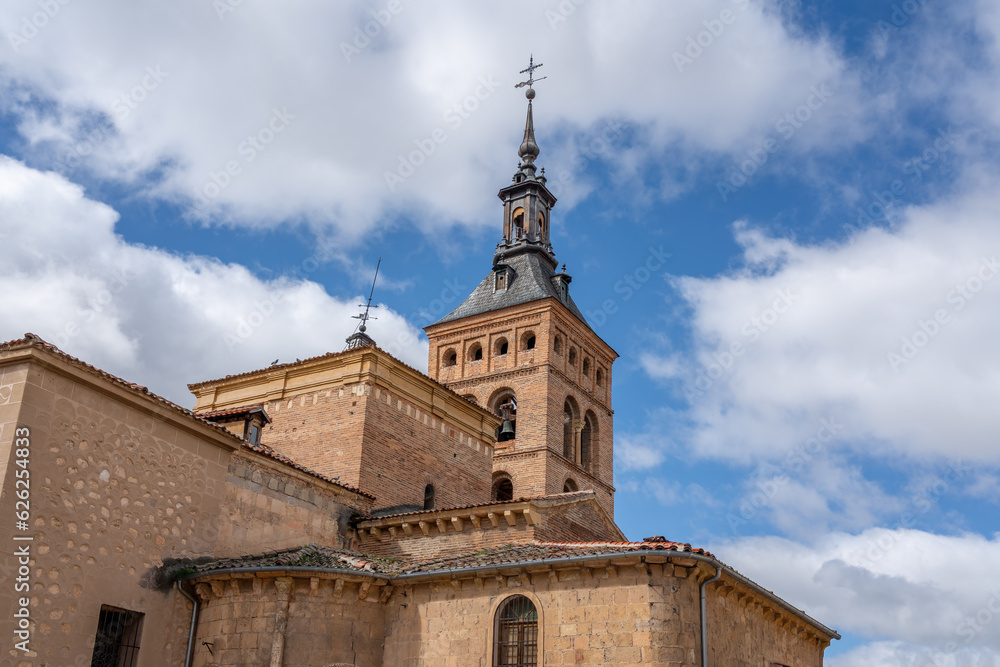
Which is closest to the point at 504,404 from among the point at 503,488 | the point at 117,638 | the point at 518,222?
the point at 503,488

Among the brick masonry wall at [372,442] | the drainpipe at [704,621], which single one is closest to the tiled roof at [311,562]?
the brick masonry wall at [372,442]

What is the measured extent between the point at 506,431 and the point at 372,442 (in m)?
11.2

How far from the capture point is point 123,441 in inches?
539

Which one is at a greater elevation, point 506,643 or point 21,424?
point 21,424

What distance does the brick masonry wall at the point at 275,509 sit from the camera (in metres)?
15.6

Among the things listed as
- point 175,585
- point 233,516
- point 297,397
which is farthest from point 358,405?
point 175,585

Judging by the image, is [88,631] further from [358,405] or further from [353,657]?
[358,405]

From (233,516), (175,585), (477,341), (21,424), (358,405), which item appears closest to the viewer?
(21,424)

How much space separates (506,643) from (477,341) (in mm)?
27096

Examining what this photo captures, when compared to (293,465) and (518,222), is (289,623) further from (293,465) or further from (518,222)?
(518,222)

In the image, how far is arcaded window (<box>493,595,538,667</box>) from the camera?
42.4 ft

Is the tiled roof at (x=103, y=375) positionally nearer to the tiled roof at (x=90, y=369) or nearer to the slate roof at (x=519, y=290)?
the tiled roof at (x=90, y=369)

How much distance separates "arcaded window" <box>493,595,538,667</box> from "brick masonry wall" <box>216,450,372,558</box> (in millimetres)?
5044

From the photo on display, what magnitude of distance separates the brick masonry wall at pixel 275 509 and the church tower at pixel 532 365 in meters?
16.8
